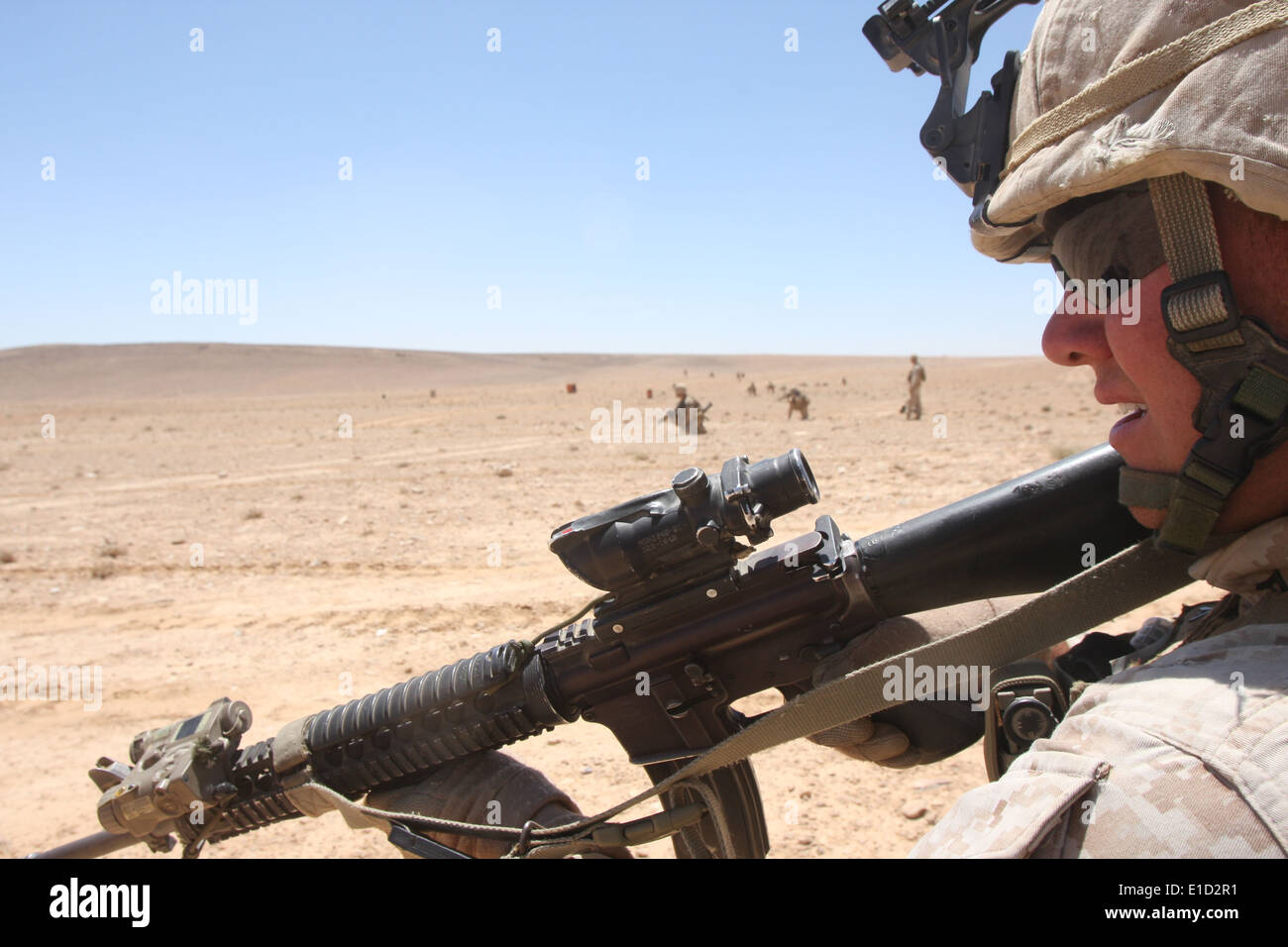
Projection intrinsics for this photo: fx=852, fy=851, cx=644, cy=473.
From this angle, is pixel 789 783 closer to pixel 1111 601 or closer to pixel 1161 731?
pixel 1111 601

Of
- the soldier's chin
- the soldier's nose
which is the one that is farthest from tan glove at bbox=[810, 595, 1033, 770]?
the soldier's nose

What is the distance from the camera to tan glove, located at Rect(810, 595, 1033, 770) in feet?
7.02

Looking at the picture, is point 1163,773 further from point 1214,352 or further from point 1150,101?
point 1150,101

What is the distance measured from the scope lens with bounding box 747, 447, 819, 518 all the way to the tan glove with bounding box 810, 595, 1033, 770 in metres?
0.39

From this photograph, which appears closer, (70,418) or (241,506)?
(241,506)

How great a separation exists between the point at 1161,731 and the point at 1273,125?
803mm

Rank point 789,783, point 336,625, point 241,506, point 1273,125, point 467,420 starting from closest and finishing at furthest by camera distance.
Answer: point 1273,125 → point 789,783 → point 336,625 → point 241,506 → point 467,420

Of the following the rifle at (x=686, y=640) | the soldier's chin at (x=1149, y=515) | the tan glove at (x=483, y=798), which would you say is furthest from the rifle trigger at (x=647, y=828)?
the soldier's chin at (x=1149, y=515)

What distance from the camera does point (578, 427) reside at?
25.2 m

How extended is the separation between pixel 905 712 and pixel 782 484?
0.71 meters

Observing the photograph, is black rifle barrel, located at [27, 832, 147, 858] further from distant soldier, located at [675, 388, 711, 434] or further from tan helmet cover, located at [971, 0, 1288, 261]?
distant soldier, located at [675, 388, 711, 434]

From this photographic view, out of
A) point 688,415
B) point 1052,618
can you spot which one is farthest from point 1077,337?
point 688,415
